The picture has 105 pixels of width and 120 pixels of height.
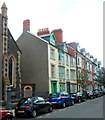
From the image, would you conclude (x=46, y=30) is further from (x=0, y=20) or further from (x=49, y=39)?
(x=0, y=20)

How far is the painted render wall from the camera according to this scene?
27.5 m

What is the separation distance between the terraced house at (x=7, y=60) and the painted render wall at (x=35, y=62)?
513cm

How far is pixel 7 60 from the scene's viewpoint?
21453 millimetres

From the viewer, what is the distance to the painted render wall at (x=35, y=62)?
2748cm

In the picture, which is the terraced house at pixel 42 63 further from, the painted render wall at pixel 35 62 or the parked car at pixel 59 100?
the parked car at pixel 59 100

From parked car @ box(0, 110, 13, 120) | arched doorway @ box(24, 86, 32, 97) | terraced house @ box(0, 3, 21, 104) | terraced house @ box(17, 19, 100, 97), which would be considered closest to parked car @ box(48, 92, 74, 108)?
terraced house @ box(0, 3, 21, 104)

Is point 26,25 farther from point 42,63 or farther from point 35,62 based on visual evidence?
point 42,63

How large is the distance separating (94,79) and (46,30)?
29.9 meters

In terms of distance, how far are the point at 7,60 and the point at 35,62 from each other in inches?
300

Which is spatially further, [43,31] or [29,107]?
[43,31]

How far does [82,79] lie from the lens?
3641cm

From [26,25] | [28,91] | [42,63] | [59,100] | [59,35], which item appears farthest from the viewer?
[59,35]

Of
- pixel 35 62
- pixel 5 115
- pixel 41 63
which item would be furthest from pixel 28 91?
pixel 5 115

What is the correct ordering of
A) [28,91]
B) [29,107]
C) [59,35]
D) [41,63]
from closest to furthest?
[29,107] < [28,91] < [41,63] < [59,35]
